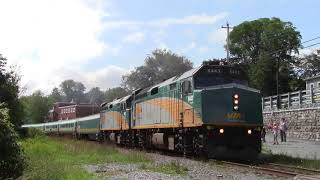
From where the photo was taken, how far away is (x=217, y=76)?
71.3ft

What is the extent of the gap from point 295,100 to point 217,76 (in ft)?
79.4

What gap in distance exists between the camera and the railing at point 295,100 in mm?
39844

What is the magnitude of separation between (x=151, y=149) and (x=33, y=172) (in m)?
15.7

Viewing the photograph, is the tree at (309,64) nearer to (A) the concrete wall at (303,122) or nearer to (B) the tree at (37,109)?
(A) the concrete wall at (303,122)

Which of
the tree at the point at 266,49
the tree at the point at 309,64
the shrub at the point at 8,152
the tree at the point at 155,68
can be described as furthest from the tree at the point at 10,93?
the tree at the point at 155,68

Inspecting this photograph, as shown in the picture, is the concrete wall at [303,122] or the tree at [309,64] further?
the tree at [309,64]

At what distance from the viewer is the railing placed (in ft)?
131

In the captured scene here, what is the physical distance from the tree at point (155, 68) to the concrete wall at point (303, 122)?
72.7 metres

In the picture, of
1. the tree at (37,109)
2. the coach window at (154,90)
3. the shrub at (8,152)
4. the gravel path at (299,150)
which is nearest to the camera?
the shrub at (8,152)

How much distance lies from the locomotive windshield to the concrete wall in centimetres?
1792

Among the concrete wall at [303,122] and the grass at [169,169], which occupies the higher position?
the concrete wall at [303,122]

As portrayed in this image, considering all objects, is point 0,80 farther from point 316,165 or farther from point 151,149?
point 316,165

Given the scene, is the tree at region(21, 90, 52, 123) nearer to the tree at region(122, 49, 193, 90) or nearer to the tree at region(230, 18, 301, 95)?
the tree at region(122, 49, 193, 90)

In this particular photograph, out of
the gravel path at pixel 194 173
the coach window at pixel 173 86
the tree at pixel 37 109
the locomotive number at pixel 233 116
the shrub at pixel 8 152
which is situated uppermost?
the tree at pixel 37 109
